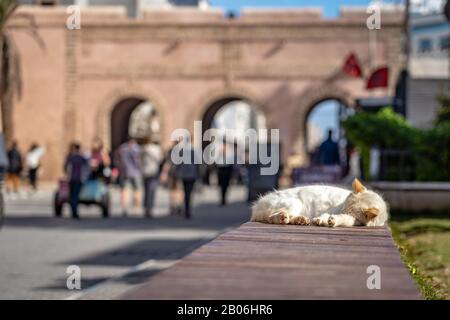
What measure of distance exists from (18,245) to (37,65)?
25521mm

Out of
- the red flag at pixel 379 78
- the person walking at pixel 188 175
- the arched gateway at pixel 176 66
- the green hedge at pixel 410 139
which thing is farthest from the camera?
the arched gateway at pixel 176 66

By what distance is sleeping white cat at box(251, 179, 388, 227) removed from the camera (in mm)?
4746

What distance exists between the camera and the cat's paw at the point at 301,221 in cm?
473

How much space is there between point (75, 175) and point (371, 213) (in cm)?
1265

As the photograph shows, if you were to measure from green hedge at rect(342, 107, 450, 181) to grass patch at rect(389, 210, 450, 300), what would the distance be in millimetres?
818

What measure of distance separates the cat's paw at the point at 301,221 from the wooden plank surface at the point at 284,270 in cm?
58

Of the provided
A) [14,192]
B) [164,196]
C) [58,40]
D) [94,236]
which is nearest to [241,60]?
[58,40]

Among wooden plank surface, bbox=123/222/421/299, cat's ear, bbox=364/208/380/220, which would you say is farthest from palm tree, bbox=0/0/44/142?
wooden plank surface, bbox=123/222/421/299

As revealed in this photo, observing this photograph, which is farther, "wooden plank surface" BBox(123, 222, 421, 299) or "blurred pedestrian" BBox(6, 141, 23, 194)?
"blurred pedestrian" BBox(6, 141, 23, 194)

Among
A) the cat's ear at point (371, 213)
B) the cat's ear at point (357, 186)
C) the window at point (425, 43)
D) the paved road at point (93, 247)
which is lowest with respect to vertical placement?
the paved road at point (93, 247)

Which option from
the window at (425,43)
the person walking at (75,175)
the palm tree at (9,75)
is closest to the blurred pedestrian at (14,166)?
the palm tree at (9,75)

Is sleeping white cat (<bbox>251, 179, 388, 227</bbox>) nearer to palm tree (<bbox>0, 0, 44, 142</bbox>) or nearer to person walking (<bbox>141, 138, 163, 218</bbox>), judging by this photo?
person walking (<bbox>141, 138, 163, 218</bbox>)

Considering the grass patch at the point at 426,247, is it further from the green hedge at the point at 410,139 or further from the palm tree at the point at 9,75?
the palm tree at the point at 9,75

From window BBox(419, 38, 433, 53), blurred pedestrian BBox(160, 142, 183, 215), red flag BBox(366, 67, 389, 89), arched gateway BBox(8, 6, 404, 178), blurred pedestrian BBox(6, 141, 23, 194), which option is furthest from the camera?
window BBox(419, 38, 433, 53)
